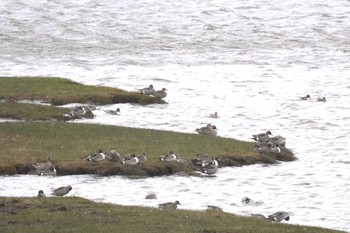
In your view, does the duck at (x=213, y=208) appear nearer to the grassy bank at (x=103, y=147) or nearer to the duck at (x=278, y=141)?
the grassy bank at (x=103, y=147)

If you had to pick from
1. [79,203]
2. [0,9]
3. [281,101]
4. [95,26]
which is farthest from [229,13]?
[79,203]

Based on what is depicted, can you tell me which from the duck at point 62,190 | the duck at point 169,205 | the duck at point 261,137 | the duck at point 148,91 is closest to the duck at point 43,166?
the duck at point 62,190

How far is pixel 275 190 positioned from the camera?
1271 inches

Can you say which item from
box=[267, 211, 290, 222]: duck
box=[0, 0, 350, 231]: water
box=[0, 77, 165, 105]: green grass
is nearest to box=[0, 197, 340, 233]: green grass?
box=[267, 211, 290, 222]: duck

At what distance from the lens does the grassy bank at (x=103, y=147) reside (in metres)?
33.1

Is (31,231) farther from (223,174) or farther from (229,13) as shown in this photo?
(229,13)

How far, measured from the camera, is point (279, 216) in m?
Result: 27.2

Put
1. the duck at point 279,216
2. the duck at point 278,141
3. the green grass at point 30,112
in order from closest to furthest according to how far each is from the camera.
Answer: the duck at point 279,216
the duck at point 278,141
the green grass at point 30,112

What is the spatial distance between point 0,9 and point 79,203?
5262 cm

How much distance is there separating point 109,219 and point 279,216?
4903 millimetres

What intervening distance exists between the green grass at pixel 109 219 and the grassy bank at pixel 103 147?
225 inches

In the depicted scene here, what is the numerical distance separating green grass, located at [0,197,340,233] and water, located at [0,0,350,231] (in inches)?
105

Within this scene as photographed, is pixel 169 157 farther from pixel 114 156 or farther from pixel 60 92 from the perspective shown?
pixel 60 92

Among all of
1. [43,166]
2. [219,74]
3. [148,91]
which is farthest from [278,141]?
[219,74]
